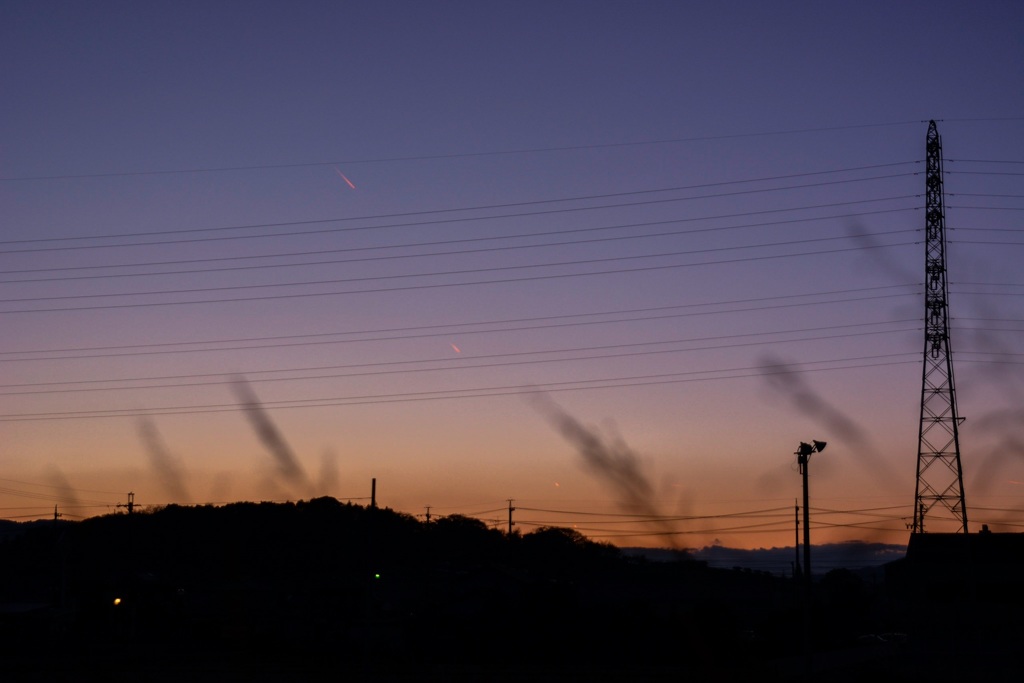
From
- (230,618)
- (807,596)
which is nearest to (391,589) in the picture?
(230,618)

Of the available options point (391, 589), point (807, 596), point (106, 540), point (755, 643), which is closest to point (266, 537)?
point (391, 589)

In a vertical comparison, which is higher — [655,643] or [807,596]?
[807,596]

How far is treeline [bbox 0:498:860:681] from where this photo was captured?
47.2 m

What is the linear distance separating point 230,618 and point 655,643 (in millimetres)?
32836

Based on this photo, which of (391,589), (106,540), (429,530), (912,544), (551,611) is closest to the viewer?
(551,611)

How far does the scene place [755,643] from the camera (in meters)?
57.9

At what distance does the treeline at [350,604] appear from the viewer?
47156 millimetres

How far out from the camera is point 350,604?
265 ft

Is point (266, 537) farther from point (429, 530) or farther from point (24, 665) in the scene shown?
point (24, 665)

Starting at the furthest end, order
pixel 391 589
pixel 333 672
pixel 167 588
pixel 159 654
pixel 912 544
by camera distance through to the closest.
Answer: pixel 391 589 → pixel 167 588 → pixel 912 544 → pixel 159 654 → pixel 333 672

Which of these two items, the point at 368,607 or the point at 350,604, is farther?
the point at 350,604

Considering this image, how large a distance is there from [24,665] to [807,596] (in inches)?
1485

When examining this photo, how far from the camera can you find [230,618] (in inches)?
2702

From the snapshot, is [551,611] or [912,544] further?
[912,544]
